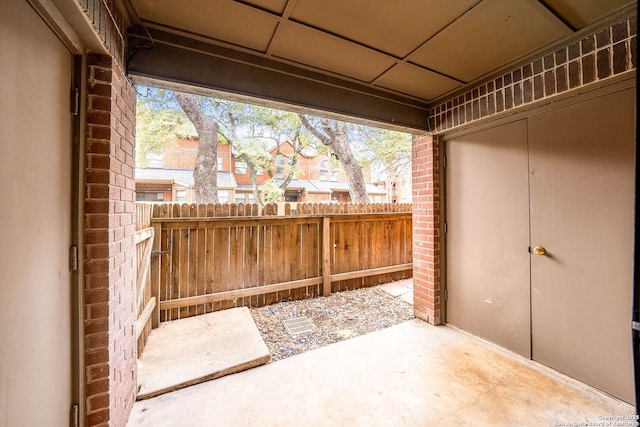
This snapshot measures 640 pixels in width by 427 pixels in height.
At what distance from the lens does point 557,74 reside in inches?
77.2

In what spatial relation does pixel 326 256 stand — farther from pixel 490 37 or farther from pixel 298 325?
pixel 490 37

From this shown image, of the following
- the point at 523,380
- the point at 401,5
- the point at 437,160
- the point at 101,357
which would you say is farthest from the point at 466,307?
the point at 101,357

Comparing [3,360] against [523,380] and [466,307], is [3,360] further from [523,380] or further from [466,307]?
[466,307]

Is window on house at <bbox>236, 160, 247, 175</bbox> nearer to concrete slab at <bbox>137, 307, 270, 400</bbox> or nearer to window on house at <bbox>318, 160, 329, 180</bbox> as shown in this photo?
window on house at <bbox>318, 160, 329, 180</bbox>

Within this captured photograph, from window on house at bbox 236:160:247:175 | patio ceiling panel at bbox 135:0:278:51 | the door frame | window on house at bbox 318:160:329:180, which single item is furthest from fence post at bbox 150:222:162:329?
window on house at bbox 318:160:329:180

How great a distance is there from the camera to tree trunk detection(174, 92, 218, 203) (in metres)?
6.39

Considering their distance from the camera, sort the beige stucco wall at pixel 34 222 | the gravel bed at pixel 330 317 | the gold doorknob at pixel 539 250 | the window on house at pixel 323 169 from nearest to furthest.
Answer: the beige stucco wall at pixel 34 222, the gold doorknob at pixel 539 250, the gravel bed at pixel 330 317, the window on house at pixel 323 169

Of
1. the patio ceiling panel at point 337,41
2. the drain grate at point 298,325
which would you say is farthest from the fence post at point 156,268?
the patio ceiling panel at point 337,41

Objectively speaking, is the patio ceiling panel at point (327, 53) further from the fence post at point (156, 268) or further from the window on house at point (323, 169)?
the window on house at point (323, 169)

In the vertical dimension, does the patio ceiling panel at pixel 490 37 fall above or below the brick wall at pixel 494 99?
above

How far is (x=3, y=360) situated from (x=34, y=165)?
2.44ft

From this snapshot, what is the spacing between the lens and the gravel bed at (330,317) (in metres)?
2.88

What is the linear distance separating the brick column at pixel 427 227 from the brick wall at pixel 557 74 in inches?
19.5

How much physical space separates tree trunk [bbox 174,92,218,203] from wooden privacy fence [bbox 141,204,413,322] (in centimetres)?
319
